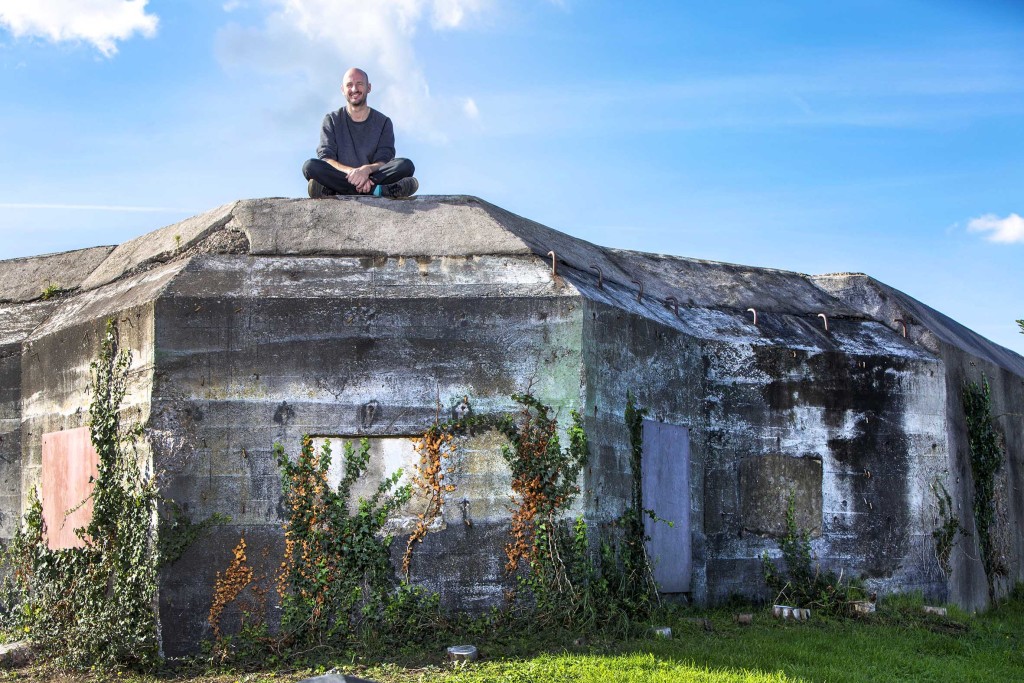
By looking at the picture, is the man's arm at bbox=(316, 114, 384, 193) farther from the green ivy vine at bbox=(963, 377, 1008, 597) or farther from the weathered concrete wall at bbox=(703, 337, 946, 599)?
the green ivy vine at bbox=(963, 377, 1008, 597)

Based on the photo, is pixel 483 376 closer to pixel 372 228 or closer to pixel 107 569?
pixel 372 228

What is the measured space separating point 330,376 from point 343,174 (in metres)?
2.37

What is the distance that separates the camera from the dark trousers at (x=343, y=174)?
9.40m

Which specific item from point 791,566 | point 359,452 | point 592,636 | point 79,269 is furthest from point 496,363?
point 79,269

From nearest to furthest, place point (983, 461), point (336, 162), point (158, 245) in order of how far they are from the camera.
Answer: point (158, 245), point (336, 162), point (983, 461)

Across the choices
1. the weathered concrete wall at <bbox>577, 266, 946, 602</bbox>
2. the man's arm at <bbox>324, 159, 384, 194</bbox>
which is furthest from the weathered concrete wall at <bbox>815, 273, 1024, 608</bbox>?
the man's arm at <bbox>324, 159, 384, 194</bbox>

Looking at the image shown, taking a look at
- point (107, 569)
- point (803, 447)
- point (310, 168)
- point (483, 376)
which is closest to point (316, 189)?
point (310, 168)

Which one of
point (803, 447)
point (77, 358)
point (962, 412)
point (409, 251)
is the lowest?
point (803, 447)

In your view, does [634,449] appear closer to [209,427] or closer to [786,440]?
[786,440]

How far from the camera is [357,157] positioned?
386 inches

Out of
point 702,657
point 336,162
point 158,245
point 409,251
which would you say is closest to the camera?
point 702,657

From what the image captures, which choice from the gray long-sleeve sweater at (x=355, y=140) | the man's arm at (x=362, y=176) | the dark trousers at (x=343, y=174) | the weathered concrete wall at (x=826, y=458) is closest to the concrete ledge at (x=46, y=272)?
the dark trousers at (x=343, y=174)

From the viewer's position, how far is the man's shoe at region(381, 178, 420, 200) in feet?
30.9

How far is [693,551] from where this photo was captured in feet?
30.9
